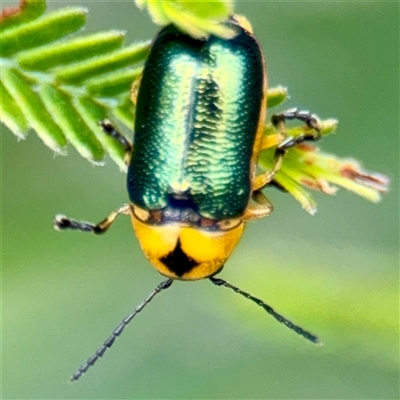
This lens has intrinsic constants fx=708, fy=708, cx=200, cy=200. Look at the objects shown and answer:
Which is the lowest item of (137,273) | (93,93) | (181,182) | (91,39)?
(137,273)

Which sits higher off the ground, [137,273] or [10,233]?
[10,233]

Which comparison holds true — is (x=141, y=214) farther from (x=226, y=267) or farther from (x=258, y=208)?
(x=226, y=267)

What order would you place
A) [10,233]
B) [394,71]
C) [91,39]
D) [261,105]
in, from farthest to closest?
1. [394,71]
2. [10,233]
3. [261,105]
4. [91,39]

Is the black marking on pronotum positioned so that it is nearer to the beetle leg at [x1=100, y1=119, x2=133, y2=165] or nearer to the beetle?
the beetle

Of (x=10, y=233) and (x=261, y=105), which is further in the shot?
(x=10, y=233)

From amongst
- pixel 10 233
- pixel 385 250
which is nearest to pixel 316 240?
pixel 385 250

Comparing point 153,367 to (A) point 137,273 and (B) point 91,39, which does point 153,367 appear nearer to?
(A) point 137,273
